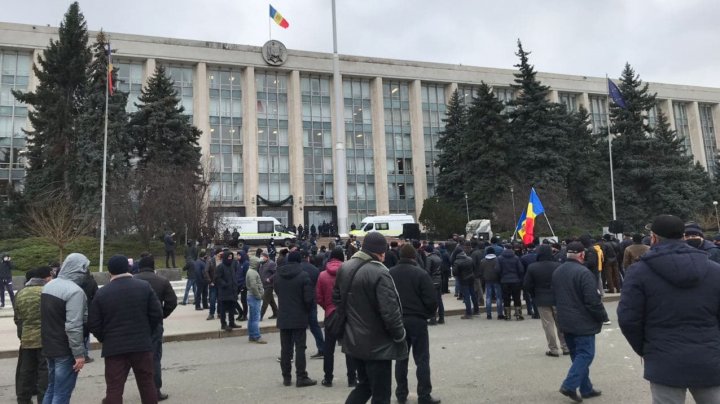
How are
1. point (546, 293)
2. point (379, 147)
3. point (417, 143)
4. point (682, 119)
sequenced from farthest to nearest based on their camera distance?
point (682, 119) → point (417, 143) → point (379, 147) → point (546, 293)

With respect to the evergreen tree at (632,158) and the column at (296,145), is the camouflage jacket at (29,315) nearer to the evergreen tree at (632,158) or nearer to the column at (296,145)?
the evergreen tree at (632,158)

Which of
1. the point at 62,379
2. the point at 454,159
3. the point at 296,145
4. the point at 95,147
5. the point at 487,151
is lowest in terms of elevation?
the point at 62,379

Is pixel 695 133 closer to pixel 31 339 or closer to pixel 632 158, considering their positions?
pixel 632 158

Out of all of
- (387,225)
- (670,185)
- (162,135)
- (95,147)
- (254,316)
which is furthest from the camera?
(387,225)

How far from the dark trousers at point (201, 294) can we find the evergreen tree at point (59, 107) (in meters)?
22.0

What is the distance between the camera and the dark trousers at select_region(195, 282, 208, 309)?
574 inches

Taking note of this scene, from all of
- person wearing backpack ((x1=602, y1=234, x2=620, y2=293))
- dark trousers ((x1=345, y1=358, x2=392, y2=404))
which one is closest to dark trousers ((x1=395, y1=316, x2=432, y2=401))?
dark trousers ((x1=345, y1=358, x2=392, y2=404))

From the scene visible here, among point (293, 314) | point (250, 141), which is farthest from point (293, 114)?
point (293, 314)

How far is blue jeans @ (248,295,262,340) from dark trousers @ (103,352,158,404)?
4.75m

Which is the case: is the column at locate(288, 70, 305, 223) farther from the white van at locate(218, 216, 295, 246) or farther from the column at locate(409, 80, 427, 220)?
the white van at locate(218, 216, 295, 246)

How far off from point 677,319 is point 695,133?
8775 cm

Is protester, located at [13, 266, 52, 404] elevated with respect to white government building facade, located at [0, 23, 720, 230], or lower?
lower

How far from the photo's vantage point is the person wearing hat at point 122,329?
500cm

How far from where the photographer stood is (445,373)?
23.8 feet
